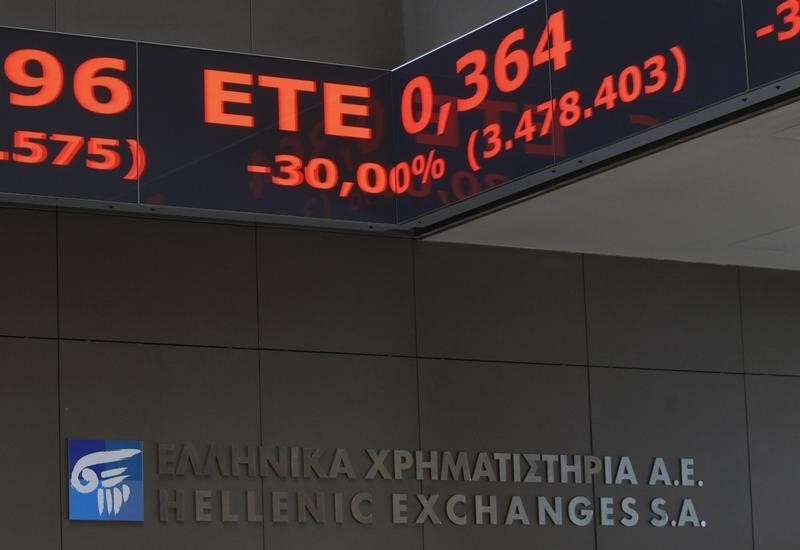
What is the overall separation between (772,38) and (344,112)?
125 inches

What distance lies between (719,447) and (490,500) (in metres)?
1.83

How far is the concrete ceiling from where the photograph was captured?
9.23 meters

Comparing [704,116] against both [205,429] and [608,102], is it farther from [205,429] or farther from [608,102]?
[205,429]

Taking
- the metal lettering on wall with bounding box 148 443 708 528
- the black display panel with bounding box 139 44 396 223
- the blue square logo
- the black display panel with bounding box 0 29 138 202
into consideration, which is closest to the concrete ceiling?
the black display panel with bounding box 139 44 396 223

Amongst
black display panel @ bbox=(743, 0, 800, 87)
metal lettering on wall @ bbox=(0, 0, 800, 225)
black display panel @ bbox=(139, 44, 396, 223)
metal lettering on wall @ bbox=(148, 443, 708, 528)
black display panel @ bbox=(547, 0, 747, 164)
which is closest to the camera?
black display panel @ bbox=(743, 0, 800, 87)

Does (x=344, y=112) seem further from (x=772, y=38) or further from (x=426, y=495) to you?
(x=772, y=38)

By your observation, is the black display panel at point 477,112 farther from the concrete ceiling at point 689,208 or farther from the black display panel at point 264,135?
the concrete ceiling at point 689,208

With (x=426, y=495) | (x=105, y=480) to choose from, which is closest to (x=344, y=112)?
(x=426, y=495)

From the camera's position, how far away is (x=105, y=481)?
9.80 metres

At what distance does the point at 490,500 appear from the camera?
10.8 m

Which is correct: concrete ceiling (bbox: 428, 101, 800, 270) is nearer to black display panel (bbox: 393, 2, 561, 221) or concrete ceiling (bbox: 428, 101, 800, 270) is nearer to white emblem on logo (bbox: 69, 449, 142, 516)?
black display panel (bbox: 393, 2, 561, 221)

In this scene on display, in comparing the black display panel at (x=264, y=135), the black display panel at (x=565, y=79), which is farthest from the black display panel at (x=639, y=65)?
the black display panel at (x=264, y=135)

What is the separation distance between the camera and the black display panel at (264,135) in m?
9.81

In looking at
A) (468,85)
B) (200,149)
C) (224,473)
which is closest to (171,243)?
(200,149)
